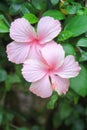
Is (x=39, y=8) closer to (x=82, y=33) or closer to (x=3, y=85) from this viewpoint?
(x=82, y=33)

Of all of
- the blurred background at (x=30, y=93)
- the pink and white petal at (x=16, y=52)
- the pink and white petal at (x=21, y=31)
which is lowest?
the blurred background at (x=30, y=93)

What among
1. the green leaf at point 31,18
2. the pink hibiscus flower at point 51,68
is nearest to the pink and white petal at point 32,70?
the pink hibiscus flower at point 51,68

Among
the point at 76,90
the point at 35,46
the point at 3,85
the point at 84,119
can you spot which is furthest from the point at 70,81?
the point at 84,119

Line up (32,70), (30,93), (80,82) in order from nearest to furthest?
(32,70) < (80,82) < (30,93)

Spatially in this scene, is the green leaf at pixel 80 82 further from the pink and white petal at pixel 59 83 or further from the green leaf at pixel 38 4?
the green leaf at pixel 38 4

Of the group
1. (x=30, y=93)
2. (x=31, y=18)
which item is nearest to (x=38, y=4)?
(x=31, y=18)

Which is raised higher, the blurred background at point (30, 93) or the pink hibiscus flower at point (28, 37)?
the pink hibiscus flower at point (28, 37)

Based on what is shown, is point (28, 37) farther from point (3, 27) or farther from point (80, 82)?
point (80, 82)
